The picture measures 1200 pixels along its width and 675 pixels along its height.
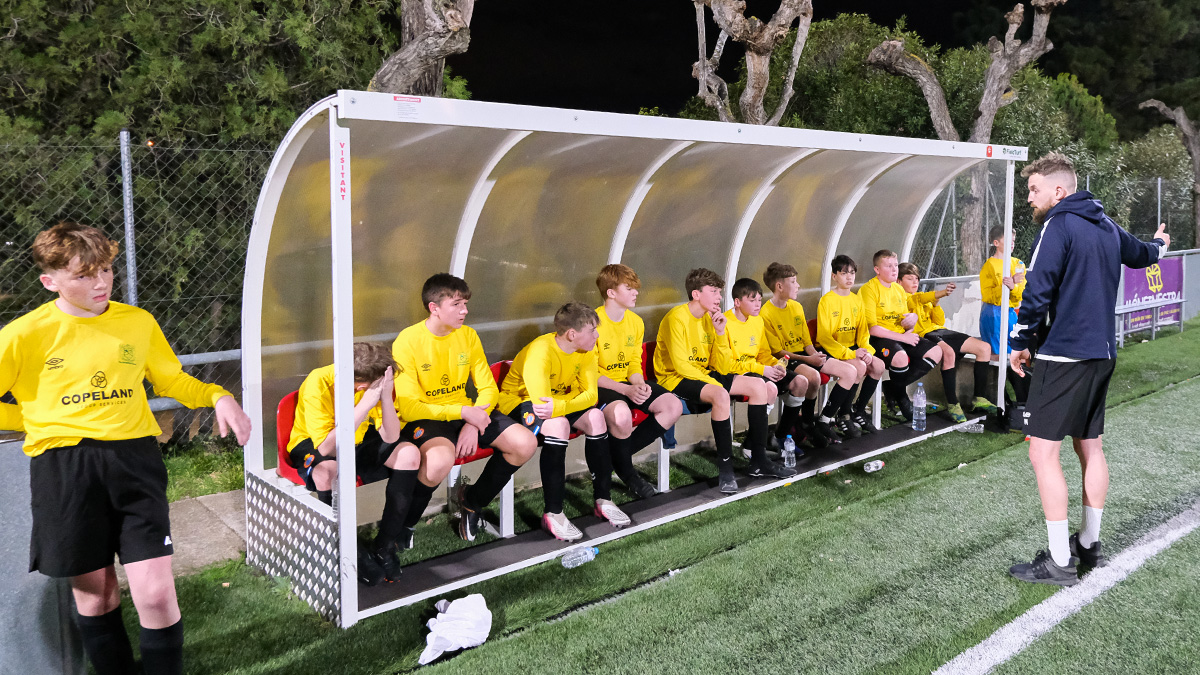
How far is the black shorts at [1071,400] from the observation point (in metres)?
3.54

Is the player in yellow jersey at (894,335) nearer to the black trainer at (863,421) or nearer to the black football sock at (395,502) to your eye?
the black trainer at (863,421)

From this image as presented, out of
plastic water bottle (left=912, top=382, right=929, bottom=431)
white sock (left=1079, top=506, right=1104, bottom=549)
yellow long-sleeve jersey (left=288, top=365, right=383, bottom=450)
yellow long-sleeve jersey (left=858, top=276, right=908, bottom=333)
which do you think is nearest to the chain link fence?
yellow long-sleeve jersey (left=288, top=365, right=383, bottom=450)

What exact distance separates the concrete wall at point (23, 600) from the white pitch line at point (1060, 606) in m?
2.89

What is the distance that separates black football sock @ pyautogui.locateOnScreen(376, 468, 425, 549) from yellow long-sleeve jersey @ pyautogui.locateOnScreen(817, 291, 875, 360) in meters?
3.44

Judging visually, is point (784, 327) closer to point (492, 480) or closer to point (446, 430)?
point (492, 480)

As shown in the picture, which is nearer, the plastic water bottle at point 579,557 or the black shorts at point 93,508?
the black shorts at point 93,508

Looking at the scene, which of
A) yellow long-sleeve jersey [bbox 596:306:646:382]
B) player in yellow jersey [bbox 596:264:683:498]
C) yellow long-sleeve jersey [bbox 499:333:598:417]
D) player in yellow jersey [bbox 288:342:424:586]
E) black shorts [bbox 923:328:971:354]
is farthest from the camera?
black shorts [bbox 923:328:971:354]

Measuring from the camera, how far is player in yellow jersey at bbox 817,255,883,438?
5848 millimetres

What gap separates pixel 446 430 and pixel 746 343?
225cm

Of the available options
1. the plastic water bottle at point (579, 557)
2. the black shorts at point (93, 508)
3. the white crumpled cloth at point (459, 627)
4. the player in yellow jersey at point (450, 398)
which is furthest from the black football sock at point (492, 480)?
the black shorts at point (93, 508)

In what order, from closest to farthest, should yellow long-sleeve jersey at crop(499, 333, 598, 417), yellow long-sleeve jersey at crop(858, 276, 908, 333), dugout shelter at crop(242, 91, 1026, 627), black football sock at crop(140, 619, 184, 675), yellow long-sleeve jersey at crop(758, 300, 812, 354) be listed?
1. black football sock at crop(140, 619, 184, 675)
2. dugout shelter at crop(242, 91, 1026, 627)
3. yellow long-sleeve jersey at crop(499, 333, 598, 417)
4. yellow long-sleeve jersey at crop(758, 300, 812, 354)
5. yellow long-sleeve jersey at crop(858, 276, 908, 333)

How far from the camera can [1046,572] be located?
3.65m

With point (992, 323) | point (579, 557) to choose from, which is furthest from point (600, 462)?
point (992, 323)

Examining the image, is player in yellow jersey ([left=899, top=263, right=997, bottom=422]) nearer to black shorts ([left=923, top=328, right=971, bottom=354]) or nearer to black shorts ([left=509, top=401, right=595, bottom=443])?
black shorts ([left=923, top=328, right=971, bottom=354])
